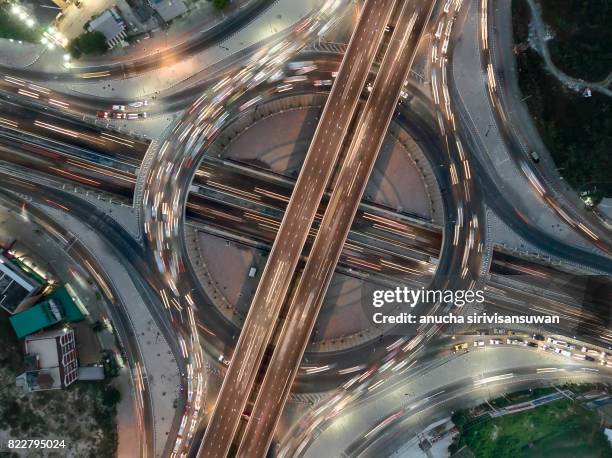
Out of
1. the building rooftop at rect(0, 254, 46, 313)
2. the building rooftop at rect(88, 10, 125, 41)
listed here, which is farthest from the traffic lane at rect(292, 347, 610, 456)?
the building rooftop at rect(88, 10, 125, 41)

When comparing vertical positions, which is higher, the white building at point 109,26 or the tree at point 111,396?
the white building at point 109,26

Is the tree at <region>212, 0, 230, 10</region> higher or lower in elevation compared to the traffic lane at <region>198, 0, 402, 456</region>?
higher

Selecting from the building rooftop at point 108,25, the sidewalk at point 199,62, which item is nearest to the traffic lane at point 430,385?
the sidewalk at point 199,62

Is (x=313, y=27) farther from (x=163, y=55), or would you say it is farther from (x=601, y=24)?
(x=601, y=24)

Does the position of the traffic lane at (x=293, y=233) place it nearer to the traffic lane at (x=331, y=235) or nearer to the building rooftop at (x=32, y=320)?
the traffic lane at (x=331, y=235)

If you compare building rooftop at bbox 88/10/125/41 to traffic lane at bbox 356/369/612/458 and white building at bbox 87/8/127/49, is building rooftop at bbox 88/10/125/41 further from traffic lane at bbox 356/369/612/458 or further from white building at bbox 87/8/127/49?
traffic lane at bbox 356/369/612/458

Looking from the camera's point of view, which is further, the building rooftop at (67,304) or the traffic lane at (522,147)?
the traffic lane at (522,147)
